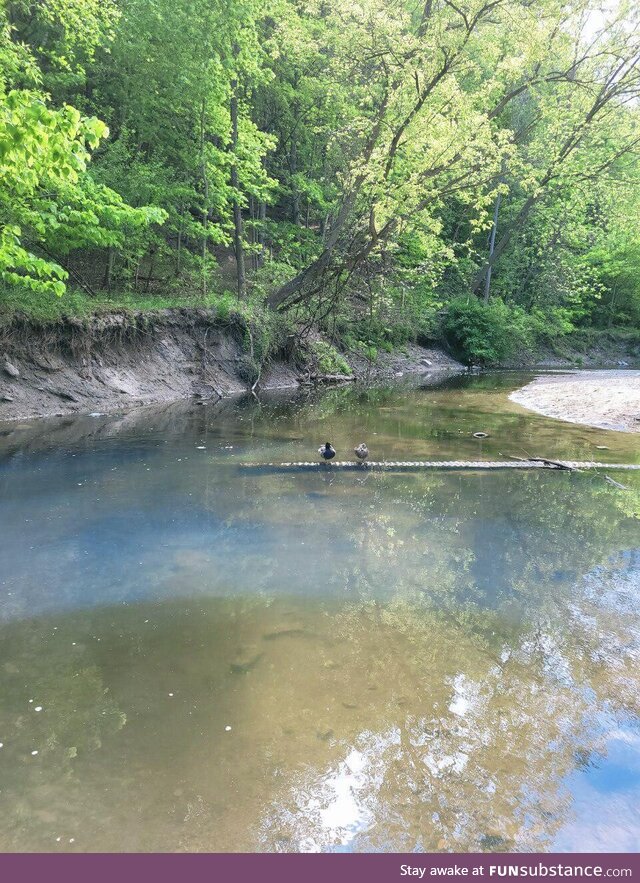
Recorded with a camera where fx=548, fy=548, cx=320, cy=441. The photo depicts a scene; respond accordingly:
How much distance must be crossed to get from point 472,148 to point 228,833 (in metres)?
17.1

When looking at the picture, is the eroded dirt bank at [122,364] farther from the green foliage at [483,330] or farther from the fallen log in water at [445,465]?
the green foliage at [483,330]

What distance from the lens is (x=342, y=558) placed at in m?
5.23

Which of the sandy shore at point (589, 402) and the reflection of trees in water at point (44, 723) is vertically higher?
the reflection of trees in water at point (44, 723)

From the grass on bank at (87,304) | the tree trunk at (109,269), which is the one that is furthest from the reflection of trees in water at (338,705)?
the tree trunk at (109,269)

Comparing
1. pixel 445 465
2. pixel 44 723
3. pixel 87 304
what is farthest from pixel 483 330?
pixel 44 723

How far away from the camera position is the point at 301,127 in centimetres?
2384

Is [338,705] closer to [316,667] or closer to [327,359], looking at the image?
[316,667]

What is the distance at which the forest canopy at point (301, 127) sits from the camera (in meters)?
13.6

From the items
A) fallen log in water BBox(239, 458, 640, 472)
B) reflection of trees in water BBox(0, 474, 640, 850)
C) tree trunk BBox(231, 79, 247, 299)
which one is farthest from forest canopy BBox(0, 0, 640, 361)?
reflection of trees in water BBox(0, 474, 640, 850)

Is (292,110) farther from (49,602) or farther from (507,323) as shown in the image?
(49,602)

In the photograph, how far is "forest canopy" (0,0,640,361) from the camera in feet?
44.8

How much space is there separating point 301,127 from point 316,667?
83.2 ft

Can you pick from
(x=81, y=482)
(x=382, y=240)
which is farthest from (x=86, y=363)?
(x=382, y=240)
